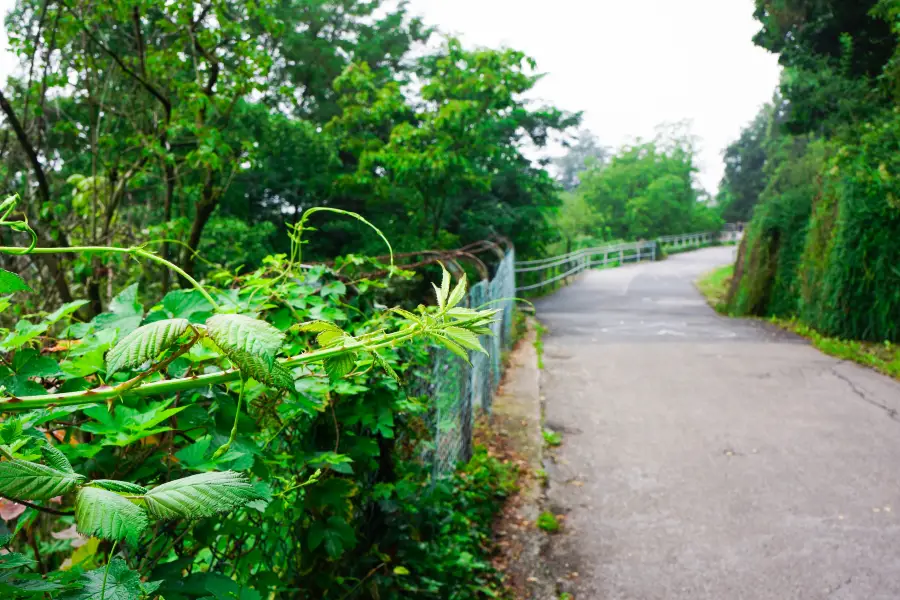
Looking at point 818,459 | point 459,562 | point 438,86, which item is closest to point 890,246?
point 818,459

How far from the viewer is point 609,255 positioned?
101 feet

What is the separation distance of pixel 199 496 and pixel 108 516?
108 mm

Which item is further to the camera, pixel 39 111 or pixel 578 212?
pixel 578 212

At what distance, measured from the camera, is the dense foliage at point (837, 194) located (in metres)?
9.99

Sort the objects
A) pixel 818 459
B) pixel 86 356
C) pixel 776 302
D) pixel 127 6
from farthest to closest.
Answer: pixel 776 302
pixel 818 459
pixel 127 6
pixel 86 356

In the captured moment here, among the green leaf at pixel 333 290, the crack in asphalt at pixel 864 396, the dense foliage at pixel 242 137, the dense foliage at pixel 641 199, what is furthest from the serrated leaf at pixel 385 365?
the dense foliage at pixel 641 199

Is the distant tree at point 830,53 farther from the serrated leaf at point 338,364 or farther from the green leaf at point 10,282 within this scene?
the green leaf at point 10,282

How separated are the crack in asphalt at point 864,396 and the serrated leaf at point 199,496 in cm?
714

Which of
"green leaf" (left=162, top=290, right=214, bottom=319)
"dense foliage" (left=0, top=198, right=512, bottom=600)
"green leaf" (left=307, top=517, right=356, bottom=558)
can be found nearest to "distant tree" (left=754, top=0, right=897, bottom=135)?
"dense foliage" (left=0, top=198, right=512, bottom=600)

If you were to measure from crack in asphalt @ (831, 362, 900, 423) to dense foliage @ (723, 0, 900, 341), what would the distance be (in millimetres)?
2579

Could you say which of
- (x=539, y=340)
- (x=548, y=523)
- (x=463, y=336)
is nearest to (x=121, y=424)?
(x=463, y=336)

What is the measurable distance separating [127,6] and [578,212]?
127 feet

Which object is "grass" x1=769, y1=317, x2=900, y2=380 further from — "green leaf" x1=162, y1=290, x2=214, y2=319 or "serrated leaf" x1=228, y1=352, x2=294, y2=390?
"serrated leaf" x1=228, y1=352, x2=294, y2=390

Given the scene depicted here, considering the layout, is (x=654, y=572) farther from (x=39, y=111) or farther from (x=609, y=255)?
(x=609, y=255)
